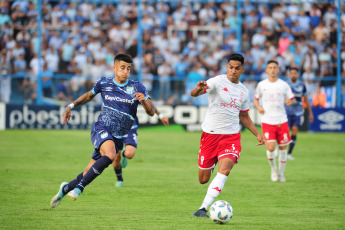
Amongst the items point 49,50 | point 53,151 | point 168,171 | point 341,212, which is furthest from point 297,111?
point 49,50

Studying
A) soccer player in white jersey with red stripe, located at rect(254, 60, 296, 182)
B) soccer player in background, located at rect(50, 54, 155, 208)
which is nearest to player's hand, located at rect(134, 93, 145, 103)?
soccer player in background, located at rect(50, 54, 155, 208)

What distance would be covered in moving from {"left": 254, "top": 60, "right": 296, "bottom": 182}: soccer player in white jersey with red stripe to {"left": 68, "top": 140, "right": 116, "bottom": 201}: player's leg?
4.96 m

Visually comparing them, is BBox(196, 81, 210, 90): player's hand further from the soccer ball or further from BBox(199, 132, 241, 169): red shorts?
the soccer ball

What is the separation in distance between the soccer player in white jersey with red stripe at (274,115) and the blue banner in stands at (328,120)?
532 inches

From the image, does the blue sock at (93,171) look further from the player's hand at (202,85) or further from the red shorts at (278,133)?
the red shorts at (278,133)

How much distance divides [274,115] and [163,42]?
15.4 metres

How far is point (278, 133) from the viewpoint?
13.1m

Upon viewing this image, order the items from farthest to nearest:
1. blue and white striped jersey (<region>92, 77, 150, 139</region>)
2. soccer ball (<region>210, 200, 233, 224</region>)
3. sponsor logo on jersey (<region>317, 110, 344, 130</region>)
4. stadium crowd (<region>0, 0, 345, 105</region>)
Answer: sponsor logo on jersey (<region>317, 110, 344, 130</region>) → stadium crowd (<region>0, 0, 345, 105</region>) → blue and white striped jersey (<region>92, 77, 150, 139</region>) → soccer ball (<region>210, 200, 233, 224</region>)

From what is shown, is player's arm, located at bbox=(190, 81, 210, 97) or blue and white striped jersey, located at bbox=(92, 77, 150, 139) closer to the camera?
player's arm, located at bbox=(190, 81, 210, 97)

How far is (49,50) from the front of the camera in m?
26.4

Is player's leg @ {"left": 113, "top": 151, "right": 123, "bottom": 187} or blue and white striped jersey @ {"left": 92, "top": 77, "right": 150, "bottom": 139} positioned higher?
blue and white striped jersey @ {"left": 92, "top": 77, "right": 150, "bottom": 139}

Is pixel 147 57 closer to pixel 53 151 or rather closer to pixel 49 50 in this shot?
pixel 49 50

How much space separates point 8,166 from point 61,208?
6.05 m

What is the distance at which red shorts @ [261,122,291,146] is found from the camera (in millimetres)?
12930
